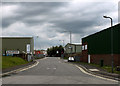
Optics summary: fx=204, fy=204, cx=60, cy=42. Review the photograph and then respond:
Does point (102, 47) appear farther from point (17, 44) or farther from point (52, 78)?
point (17, 44)

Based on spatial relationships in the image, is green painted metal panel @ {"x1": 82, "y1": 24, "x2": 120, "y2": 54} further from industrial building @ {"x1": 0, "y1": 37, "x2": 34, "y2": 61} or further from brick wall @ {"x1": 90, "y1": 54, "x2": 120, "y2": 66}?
industrial building @ {"x1": 0, "y1": 37, "x2": 34, "y2": 61}

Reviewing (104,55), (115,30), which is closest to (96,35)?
(104,55)

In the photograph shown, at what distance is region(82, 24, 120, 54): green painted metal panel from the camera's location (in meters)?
33.0

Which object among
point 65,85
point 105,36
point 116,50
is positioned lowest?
point 65,85

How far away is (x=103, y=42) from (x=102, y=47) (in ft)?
3.38

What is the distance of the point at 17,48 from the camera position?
75.1 metres

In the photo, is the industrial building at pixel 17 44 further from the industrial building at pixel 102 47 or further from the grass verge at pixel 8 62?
the grass verge at pixel 8 62

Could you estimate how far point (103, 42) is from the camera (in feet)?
129

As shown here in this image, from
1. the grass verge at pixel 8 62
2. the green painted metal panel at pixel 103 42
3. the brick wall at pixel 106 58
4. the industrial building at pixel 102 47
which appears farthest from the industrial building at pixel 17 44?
the brick wall at pixel 106 58

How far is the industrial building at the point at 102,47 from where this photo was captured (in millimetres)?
32812

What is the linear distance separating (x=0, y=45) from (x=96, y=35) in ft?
134

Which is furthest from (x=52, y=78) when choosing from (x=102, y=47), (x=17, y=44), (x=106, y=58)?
(x=17, y=44)

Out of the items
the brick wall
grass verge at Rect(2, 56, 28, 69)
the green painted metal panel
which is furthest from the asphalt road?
the green painted metal panel

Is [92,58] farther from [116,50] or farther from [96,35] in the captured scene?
[116,50]
